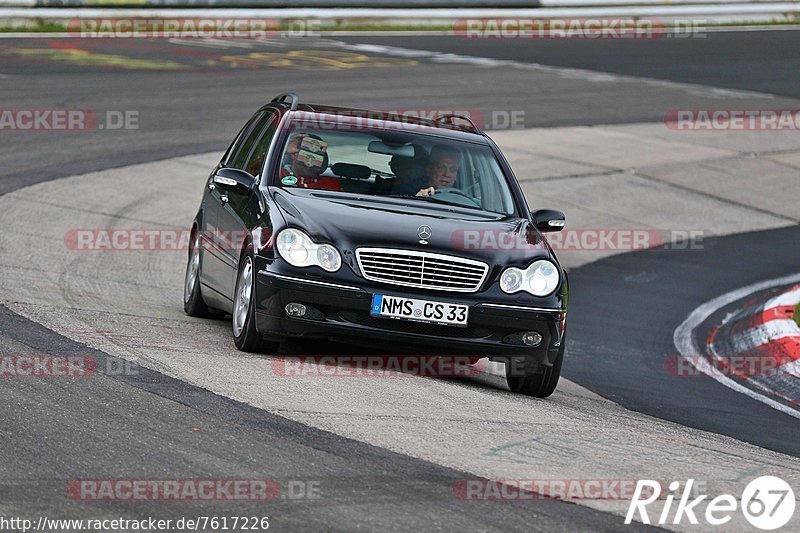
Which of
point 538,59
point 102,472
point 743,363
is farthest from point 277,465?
point 538,59

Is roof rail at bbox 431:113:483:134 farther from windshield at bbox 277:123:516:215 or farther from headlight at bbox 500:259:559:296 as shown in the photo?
headlight at bbox 500:259:559:296

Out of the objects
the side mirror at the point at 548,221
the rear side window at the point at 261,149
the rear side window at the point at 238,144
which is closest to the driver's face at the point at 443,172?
the side mirror at the point at 548,221

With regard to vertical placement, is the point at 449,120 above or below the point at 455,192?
above

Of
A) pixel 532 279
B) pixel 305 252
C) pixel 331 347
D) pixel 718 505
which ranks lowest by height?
pixel 331 347

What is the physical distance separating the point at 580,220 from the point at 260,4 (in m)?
15.4

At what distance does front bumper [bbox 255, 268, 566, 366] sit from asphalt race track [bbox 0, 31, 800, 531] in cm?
26

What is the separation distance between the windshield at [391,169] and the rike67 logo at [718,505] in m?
3.54

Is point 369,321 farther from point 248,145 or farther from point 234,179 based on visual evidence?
point 248,145

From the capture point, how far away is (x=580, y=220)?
1725 centimetres

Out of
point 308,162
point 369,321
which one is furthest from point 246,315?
point 308,162

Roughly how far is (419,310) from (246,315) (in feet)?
3.66

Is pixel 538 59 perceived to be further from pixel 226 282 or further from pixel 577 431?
pixel 577 431

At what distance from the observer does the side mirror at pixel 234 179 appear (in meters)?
9.55

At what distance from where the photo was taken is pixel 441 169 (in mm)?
9820
